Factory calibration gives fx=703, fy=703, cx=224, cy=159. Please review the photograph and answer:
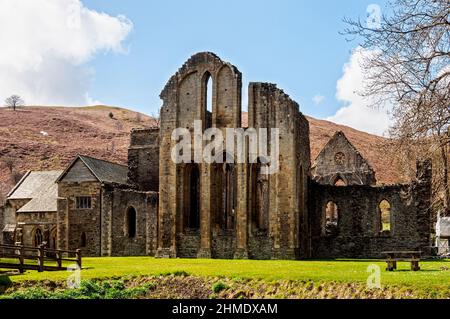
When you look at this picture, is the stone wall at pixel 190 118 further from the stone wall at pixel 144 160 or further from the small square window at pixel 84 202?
the stone wall at pixel 144 160

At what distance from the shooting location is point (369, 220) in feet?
164

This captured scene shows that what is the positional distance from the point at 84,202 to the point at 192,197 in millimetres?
9731

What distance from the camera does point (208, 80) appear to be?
48250 mm

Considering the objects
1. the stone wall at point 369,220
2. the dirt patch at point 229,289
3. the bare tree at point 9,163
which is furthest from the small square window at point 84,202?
the bare tree at point 9,163

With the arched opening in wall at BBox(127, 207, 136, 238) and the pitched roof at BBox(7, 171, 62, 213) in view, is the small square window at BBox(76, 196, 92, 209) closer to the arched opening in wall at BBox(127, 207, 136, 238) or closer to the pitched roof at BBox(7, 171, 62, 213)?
the arched opening in wall at BBox(127, 207, 136, 238)

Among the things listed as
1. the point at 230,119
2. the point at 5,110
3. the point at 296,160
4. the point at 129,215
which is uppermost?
the point at 5,110

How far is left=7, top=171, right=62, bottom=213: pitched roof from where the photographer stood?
5878 centimetres

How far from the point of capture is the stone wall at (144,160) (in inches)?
2339

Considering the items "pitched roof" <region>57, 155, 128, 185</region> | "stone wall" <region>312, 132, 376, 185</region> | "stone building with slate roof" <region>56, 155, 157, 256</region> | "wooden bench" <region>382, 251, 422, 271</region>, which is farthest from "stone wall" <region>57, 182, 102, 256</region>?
"wooden bench" <region>382, 251, 422, 271</region>

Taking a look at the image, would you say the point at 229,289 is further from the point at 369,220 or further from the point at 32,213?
the point at 32,213

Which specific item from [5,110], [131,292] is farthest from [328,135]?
[131,292]

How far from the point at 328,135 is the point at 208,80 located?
8914 cm

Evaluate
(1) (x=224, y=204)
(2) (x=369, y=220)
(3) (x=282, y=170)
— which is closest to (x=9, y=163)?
(1) (x=224, y=204)

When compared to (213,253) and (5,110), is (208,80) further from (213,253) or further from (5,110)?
(5,110)
